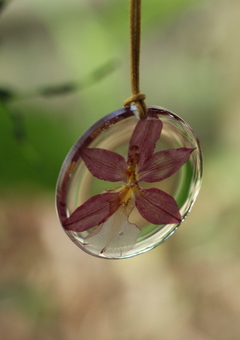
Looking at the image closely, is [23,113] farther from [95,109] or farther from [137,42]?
[137,42]

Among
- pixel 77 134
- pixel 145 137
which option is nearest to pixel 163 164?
pixel 145 137

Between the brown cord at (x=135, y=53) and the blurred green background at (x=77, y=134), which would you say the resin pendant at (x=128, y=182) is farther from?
the blurred green background at (x=77, y=134)

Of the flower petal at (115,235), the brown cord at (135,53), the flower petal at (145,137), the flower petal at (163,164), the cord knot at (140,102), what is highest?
the brown cord at (135,53)

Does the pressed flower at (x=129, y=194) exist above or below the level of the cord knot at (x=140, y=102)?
below

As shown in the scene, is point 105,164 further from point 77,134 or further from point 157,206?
point 77,134

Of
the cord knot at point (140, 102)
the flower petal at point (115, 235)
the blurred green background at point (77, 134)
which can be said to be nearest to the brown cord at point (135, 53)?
the cord knot at point (140, 102)

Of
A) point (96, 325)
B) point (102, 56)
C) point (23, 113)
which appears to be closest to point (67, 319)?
point (96, 325)

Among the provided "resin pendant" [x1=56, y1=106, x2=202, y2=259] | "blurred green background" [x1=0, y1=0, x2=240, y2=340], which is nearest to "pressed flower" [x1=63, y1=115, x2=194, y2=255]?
"resin pendant" [x1=56, y1=106, x2=202, y2=259]

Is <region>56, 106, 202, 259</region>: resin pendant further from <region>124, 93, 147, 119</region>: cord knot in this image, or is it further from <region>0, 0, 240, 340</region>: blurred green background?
<region>0, 0, 240, 340</region>: blurred green background
